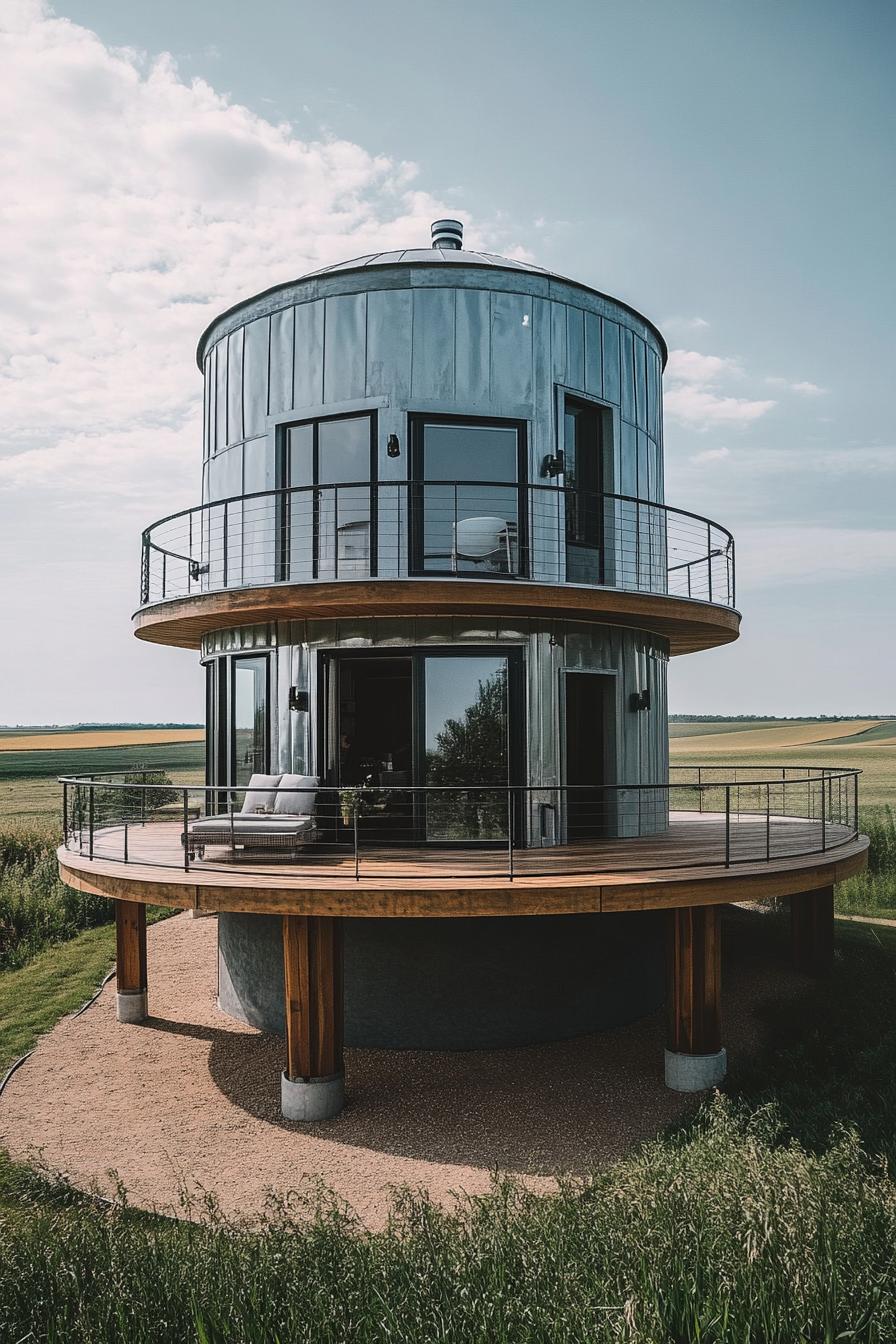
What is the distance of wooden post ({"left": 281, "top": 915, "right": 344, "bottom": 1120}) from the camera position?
33.8 feet

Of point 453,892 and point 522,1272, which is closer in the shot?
point 522,1272

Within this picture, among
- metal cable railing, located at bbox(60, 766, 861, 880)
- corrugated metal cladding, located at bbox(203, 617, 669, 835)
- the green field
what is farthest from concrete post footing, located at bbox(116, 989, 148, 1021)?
the green field

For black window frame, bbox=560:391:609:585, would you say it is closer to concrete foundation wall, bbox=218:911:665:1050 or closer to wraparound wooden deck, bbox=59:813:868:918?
wraparound wooden deck, bbox=59:813:868:918

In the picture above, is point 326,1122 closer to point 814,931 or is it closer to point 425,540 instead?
point 425,540

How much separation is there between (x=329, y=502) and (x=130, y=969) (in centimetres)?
709

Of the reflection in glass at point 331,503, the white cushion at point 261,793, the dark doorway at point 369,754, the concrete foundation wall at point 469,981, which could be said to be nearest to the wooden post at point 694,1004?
the concrete foundation wall at point 469,981

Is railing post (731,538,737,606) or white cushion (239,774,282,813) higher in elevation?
railing post (731,538,737,606)

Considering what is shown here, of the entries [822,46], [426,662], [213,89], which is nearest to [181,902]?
[426,662]

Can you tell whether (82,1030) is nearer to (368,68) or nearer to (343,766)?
(343,766)

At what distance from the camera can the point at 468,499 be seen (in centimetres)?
1323

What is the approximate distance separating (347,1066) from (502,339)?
959 cm

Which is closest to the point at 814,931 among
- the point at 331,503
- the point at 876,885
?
the point at 876,885

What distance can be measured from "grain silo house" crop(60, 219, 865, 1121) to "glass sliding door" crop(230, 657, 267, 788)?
0.18 feet

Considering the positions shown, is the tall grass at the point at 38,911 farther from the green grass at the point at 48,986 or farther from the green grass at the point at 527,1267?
the green grass at the point at 527,1267
